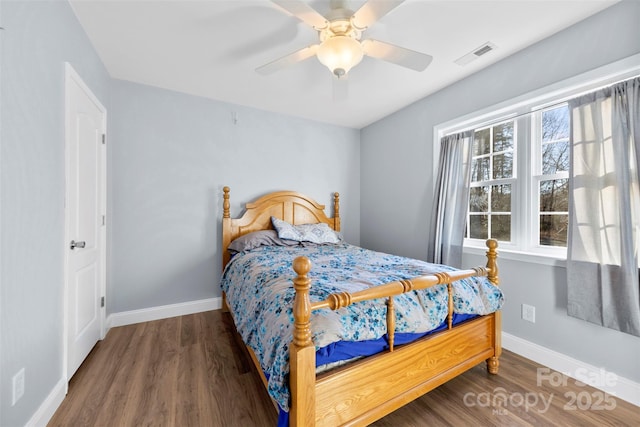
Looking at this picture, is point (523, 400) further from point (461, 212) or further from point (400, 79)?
point (400, 79)

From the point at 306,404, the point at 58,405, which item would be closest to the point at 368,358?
the point at 306,404

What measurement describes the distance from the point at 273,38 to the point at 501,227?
8.31 ft

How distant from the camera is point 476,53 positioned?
7.23 feet

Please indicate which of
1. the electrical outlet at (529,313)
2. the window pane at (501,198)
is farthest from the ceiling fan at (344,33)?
the electrical outlet at (529,313)

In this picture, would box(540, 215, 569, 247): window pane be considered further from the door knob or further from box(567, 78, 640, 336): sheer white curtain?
the door knob

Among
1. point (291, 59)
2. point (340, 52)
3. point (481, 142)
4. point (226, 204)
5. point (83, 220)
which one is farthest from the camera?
point (226, 204)

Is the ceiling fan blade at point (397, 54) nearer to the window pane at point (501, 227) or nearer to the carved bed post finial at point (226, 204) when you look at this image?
the window pane at point (501, 227)

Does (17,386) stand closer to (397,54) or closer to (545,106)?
(397,54)

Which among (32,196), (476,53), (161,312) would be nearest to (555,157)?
(476,53)

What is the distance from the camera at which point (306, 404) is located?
1.10 metres

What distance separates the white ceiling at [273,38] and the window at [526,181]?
25.1 inches

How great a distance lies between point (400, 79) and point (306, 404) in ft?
9.03

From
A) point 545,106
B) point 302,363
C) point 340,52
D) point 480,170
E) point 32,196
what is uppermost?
point 340,52

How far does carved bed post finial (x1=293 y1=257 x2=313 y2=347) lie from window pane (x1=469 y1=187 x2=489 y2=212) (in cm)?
227
